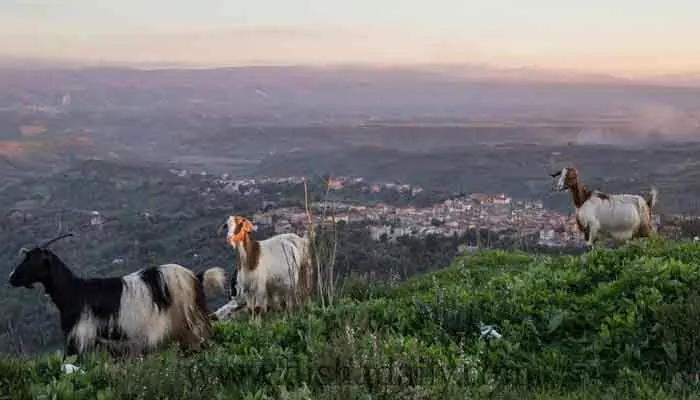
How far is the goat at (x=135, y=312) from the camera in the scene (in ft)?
30.8

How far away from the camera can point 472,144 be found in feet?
340

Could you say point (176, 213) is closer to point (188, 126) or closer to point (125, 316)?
point (125, 316)

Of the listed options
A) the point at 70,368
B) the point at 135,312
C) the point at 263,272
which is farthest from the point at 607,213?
the point at 70,368

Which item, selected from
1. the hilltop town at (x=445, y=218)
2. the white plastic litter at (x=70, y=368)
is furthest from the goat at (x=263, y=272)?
the hilltop town at (x=445, y=218)

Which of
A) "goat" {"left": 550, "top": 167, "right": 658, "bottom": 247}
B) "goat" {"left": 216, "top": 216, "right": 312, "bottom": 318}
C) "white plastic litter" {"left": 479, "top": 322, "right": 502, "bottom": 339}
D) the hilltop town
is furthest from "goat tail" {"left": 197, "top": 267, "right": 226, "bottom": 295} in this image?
the hilltop town

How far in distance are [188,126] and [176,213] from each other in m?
104

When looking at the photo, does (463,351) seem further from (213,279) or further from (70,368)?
(213,279)

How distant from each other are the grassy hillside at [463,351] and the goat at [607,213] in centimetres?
595

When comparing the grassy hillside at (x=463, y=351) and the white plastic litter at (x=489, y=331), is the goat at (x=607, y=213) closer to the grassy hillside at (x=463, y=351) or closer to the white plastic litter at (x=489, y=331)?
the grassy hillside at (x=463, y=351)

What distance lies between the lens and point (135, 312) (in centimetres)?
944

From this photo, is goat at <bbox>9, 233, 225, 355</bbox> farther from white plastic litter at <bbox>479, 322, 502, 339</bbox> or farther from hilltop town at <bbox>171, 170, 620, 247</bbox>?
hilltop town at <bbox>171, 170, 620, 247</bbox>

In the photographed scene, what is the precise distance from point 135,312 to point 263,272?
4.04 meters

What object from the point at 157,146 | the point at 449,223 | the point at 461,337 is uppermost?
the point at 461,337

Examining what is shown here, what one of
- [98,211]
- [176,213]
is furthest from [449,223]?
[98,211]
